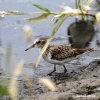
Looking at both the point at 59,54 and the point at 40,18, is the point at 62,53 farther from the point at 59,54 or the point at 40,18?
the point at 40,18

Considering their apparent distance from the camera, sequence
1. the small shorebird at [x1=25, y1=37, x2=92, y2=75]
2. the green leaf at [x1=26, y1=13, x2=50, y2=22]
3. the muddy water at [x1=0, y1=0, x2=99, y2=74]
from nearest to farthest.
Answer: the green leaf at [x1=26, y1=13, x2=50, y2=22]
the small shorebird at [x1=25, y1=37, x2=92, y2=75]
the muddy water at [x1=0, y1=0, x2=99, y2=74]

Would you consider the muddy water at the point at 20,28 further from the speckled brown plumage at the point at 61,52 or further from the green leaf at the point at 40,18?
the green leaf at the point at 40,18

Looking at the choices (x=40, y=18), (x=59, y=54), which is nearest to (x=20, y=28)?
(x=59, y=54)

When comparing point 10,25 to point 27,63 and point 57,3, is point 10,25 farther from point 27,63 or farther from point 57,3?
point 27,63

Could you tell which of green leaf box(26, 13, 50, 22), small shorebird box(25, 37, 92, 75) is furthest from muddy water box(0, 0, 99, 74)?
green leaf box(26, 13, 50, 22)

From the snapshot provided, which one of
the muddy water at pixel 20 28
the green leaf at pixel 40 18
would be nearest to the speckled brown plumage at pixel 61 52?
the muddy water at pixel 20 28

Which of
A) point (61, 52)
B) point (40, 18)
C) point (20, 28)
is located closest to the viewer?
point (40, 18)

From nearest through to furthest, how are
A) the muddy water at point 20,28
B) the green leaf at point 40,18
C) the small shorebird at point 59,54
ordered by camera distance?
the green leaf at point 40,18 → the small shorebird at point 59,54 → the muddy water at point 20,28

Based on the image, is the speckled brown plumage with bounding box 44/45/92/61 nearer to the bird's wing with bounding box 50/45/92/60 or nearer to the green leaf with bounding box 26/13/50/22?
the bird's wing with bounding box 50/45/92/60

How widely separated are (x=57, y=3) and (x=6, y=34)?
2.07 meters

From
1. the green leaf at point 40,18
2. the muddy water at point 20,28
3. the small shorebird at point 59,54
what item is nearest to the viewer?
the green leaf at point 40,18

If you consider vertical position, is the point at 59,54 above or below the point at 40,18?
below

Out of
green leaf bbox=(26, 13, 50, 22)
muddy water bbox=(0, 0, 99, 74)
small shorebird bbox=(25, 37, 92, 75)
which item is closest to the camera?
green leaf bbox=(26, 13, 50, 22)

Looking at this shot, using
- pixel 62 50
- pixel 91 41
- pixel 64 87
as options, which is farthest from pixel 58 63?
pixel 64 87
